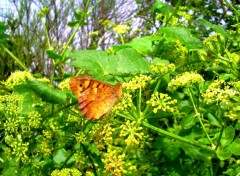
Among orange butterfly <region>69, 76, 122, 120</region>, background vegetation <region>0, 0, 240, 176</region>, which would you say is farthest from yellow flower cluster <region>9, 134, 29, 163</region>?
orange butterfly <region>69, 76, 122, 120</region>

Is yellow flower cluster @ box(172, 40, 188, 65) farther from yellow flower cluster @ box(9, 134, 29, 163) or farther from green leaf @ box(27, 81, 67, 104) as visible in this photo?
yellow flower cluster @ box(9, 134, 29, 163)

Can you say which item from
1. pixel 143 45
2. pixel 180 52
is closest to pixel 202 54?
pixel 180 52

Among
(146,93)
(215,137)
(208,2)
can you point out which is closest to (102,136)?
(146,93)

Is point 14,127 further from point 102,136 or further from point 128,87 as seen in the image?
point 128,87

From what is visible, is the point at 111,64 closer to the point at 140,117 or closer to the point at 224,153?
the point at 140,117

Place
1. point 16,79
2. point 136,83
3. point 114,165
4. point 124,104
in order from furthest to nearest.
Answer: point 16,79 → point 136,83 → point 124,104 → point 114,165

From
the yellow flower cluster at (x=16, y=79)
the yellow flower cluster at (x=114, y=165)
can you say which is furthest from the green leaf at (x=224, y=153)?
the yellow flower cluster at (x=16, y=79)
